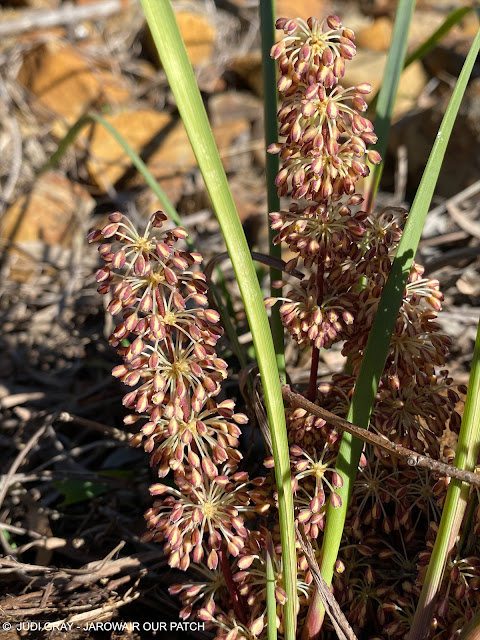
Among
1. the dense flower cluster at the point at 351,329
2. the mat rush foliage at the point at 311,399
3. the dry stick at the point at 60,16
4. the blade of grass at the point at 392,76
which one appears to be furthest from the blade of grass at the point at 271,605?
the dry stick at the point at 60,16

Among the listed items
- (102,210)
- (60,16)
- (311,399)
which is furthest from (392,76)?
(60,16)

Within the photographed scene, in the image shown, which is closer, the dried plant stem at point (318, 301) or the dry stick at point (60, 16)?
the dried plant stem at point (318, 301)

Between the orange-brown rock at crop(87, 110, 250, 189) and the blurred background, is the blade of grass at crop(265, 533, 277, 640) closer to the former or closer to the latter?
the blurred background

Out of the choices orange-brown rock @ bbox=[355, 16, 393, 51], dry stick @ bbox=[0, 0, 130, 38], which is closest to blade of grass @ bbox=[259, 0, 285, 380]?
dry stick @ bbox=[0, 0, 130, 38]

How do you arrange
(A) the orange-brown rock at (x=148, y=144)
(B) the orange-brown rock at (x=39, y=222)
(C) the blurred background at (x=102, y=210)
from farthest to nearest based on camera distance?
(A) the orange-brown rock at (x=148, y=144)
(B) the orange-brown rock at (x=39, y=222)
(C) the blurred background at (x=102, y=210)

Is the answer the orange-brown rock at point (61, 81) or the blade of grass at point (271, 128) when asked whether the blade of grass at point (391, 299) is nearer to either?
the blade of grass at point (271, 128)

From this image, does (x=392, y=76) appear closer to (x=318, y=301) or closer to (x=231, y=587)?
(x=318, y=301)

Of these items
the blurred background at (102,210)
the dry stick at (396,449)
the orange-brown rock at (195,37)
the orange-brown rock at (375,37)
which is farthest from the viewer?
the orange-brown rock at (375,37)
